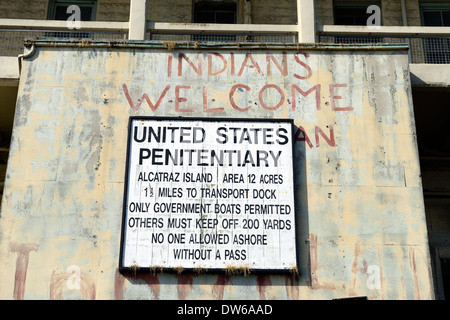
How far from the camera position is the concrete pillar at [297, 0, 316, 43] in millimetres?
10250

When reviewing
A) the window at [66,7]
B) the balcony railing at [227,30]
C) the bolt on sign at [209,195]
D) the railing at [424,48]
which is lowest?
the bolt on sign at [209,195]

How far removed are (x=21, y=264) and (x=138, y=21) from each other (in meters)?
4.50

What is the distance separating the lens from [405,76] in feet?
31.7

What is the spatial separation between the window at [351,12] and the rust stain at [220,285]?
7907mm

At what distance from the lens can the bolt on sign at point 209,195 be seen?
28.1 feet

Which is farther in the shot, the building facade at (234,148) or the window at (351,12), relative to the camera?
the window at (351,12)

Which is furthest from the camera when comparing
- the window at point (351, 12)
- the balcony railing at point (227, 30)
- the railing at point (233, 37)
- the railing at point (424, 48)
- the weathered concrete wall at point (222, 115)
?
the window at point (351, 12)

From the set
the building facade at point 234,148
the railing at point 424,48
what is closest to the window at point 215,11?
the railing at point 424,48

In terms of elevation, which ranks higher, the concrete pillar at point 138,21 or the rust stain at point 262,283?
the concrete pillar at point 138,21

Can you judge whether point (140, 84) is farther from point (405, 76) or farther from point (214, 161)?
point (405, 76)

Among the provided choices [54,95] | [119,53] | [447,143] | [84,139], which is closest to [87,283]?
[84,139]

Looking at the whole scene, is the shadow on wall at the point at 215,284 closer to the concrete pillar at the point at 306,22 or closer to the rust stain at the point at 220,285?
the rust stain at the point at 220,285

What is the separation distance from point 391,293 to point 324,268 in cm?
99

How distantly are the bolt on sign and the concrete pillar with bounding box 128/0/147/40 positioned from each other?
1.73 m
